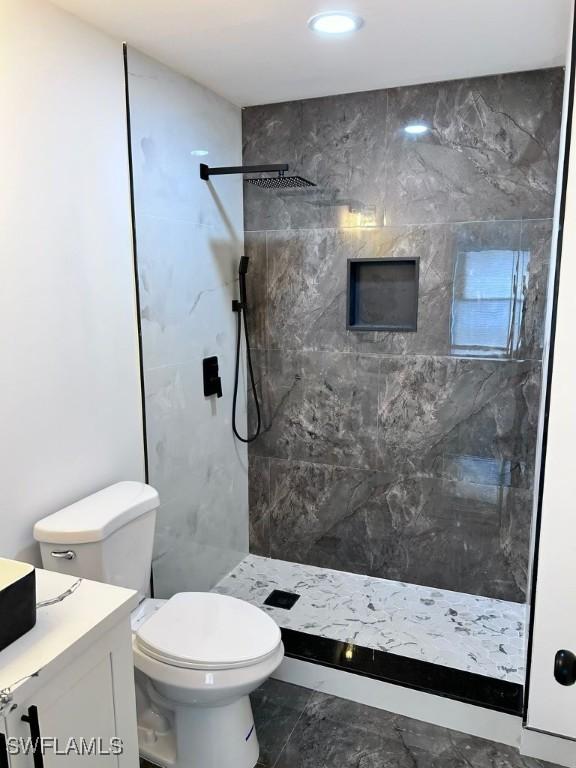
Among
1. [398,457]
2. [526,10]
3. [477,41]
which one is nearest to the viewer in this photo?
[526,10]

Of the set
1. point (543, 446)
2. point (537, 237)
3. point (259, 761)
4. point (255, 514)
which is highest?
point (537, 237)

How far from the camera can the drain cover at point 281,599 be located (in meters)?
2.68

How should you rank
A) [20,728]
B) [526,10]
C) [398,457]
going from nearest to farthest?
1. [20,728]
2. [526,10]
3. [398,457]

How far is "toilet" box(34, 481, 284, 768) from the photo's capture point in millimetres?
1701

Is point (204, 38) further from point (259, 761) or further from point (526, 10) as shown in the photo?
point (259, 761)

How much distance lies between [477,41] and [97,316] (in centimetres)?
168

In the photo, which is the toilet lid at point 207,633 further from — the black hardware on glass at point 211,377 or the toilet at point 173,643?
the black hardware on glass at point 211,377

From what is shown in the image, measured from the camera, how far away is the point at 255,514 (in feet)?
10.3

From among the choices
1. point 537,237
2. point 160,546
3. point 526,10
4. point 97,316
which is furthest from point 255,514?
point 526,10

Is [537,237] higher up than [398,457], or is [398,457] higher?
[537,237]

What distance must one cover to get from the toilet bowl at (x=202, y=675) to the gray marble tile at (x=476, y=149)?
1868 mm

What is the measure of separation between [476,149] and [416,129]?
28cm

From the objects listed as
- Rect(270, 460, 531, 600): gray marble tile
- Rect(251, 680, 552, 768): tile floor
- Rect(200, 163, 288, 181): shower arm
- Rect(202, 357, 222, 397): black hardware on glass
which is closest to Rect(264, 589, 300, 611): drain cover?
Rect(270, 460, 531, 600): gray marble tile

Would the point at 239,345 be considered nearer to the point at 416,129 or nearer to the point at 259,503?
the point at 259,503
